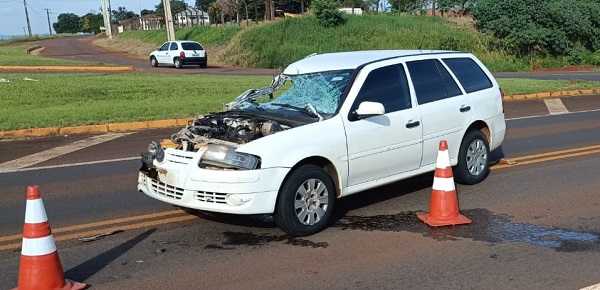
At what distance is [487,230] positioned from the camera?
6195 mm

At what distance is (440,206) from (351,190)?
35.3 inches

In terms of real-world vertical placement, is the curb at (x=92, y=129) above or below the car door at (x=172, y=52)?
below

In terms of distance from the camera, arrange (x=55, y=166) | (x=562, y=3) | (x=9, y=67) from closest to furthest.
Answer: (x=55, y=166) < (x=9, y=67) < (x=562, y=3)

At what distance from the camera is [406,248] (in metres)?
5.69

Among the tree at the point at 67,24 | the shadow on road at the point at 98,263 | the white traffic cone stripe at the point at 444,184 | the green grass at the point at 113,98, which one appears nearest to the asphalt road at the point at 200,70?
the green grass at the point at 113,98

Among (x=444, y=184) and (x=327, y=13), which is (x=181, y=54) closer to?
(x=327, y=13)

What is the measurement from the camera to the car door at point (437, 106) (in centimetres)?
721

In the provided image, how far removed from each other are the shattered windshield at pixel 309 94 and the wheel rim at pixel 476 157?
2134 mm

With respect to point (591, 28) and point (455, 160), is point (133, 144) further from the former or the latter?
point (591, 28)

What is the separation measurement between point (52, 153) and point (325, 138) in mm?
6709

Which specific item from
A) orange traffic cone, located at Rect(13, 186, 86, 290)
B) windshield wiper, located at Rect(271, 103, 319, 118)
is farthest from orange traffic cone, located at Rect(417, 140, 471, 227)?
orange traffic cone, located at Rect(13, 186, 86, 290)

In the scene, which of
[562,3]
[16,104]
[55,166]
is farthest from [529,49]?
[55,166]

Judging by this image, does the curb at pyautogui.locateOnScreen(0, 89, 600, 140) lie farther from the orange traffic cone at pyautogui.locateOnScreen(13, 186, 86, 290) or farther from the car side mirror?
the orange traffic cone at pyautogui.locateOnScreen(13, 186, 86, 290)

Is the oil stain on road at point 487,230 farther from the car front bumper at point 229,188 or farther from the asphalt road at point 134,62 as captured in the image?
the asphalt road at point 134,62
